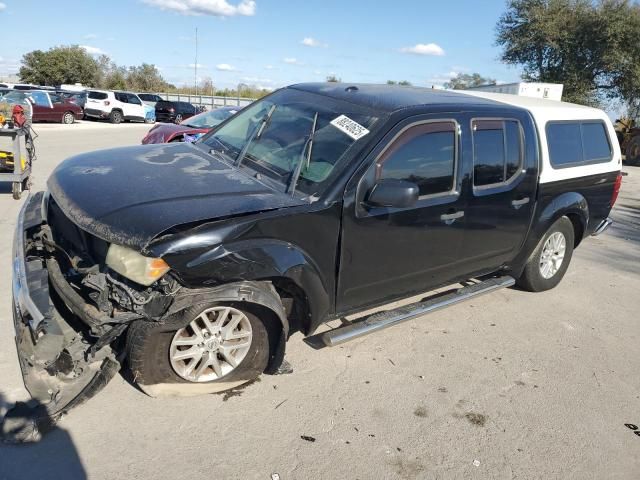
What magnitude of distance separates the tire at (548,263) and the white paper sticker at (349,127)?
8.24ft

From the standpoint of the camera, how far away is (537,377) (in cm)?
389

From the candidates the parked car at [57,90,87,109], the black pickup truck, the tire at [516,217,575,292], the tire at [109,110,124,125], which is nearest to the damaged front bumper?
the black pickup truck

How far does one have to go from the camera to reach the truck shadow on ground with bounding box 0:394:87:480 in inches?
101

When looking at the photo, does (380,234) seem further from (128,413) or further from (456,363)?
(128,413)

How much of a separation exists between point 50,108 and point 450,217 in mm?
22113

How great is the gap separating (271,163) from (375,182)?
0.79 m

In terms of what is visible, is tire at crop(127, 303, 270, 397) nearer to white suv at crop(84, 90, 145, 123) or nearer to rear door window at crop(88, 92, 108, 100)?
white suv at crop(84, 90, 145, 123)

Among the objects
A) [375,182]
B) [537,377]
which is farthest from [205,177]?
[537,377]

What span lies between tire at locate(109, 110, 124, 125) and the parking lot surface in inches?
904

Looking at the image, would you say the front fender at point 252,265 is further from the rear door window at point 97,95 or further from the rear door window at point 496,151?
the rear door window at point 97,95

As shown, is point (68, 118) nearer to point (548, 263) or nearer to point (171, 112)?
point (171, 112)

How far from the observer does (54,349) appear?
2719 mm

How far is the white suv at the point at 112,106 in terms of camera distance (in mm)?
25422

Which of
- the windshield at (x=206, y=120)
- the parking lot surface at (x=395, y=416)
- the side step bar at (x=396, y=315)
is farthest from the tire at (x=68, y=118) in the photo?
the side step bar at (x=396, y=315)
